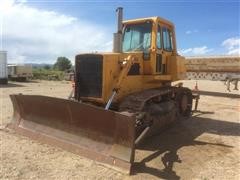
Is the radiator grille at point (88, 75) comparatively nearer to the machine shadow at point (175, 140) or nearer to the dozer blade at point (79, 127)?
the dozer blade at point (79, 127)

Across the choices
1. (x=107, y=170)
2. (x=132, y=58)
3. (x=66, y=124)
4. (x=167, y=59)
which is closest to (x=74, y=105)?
(x=66, y=124)

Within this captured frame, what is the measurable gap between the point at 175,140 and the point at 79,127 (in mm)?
2408

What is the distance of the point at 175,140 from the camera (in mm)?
7527

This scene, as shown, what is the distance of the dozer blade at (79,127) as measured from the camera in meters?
5.54

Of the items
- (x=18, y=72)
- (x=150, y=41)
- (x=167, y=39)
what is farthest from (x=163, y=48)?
(x=18, y=72)

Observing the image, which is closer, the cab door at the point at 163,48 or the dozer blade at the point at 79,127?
the dozer blade at the point at 79,127

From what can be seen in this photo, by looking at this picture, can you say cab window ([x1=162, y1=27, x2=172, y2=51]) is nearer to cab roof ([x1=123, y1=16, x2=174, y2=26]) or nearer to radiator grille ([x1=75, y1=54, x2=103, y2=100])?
cab roof ([x1=123, y1=16, x2=174, y2=26])

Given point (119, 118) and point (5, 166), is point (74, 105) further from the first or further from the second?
point (5, 166)

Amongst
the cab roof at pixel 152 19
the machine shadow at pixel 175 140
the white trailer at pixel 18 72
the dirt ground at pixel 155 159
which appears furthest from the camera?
the white trailer at pixel 18 72

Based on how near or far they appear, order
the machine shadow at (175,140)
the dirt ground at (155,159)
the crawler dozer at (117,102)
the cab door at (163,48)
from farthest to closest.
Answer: the cab door at (163,48) → the crawler dozer at (117,102) → the machine shadow at (175,140) → the dirt ground at (155,159)

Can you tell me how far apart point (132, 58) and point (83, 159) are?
9.19 feet

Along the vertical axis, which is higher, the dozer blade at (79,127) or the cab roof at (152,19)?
the cab roof at (152,19)

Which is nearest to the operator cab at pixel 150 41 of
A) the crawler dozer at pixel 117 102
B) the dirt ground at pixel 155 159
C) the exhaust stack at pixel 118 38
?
the crawler dozer at pixel 117 102

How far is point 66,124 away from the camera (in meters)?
6.64
